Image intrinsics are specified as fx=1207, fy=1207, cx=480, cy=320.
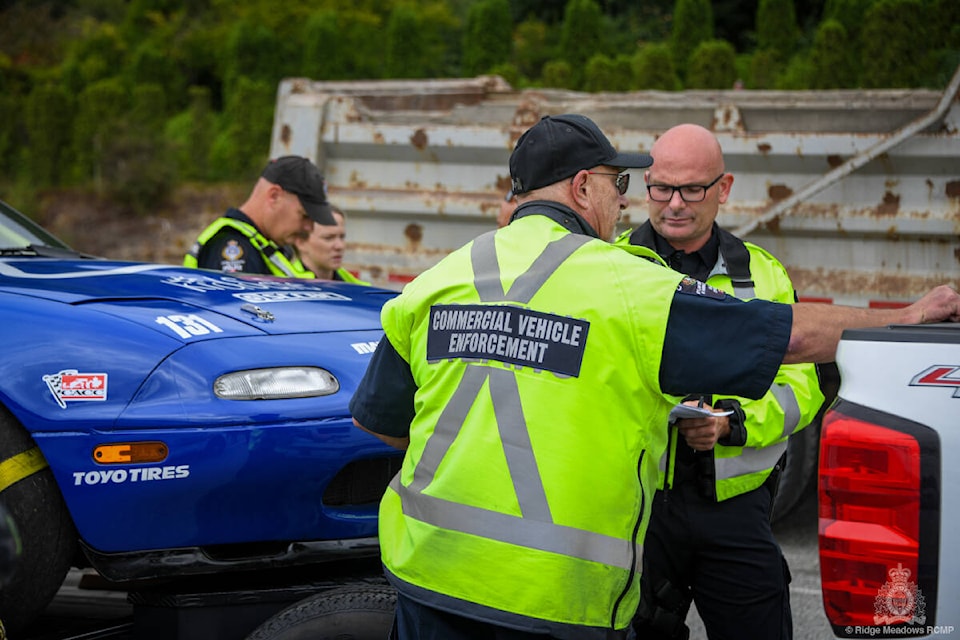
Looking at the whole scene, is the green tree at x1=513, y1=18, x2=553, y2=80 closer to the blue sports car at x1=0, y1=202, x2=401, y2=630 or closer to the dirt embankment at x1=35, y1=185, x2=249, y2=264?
the dirt embankment at x1=35, y1=185, x2=249, y2=264

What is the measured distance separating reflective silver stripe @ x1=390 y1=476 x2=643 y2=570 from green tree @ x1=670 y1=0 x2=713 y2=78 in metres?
12.8

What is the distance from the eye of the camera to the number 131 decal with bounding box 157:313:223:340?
10.8ft

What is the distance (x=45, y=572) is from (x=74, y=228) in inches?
600

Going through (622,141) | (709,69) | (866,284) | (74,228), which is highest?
(709,69)

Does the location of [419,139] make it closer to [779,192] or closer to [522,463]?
[779,192]

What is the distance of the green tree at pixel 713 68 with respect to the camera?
39.4 feet

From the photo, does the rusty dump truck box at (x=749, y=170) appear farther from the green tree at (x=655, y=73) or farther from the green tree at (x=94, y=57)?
the green tree at (x=94, y=57)

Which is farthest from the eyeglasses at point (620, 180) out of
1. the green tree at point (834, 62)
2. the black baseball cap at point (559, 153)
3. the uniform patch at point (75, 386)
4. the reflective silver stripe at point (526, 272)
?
the green tree at point (834, 62)

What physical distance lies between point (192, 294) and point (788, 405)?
1776mm

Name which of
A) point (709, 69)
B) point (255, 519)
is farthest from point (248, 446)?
point (709, 69)

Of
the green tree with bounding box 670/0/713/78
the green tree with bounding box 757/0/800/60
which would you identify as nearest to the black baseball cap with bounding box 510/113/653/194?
the green tree with bounding box 670/0/713/78

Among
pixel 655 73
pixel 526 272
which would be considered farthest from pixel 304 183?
pixel 655 73

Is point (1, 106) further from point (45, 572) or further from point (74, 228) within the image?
point (45, 572)

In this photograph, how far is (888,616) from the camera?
2115 mm
